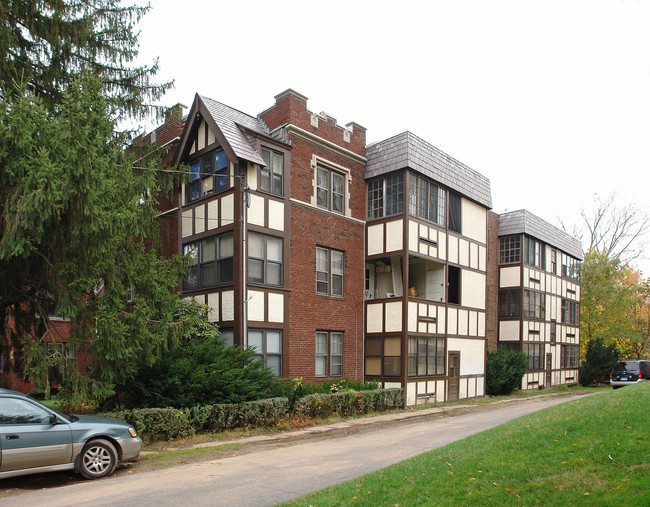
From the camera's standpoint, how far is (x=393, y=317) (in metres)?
21.6

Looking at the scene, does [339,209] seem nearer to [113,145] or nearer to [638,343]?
[113,145]

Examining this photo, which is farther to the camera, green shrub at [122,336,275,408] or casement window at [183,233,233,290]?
casement window at [183,233,233,290]

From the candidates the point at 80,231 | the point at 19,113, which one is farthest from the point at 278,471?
the point at 19,113

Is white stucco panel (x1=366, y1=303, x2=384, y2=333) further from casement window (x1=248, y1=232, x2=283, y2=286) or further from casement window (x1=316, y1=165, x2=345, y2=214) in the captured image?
casement window (x1=248, y1=232, x2=283, y2=286)

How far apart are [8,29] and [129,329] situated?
23.1ft

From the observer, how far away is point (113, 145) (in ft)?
43.1

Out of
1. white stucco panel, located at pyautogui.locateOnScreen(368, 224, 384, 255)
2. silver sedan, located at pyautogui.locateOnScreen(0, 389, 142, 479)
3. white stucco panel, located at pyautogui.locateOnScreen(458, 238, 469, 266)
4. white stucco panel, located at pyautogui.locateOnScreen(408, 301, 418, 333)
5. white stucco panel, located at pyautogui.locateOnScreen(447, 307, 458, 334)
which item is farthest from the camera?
white stucco panel, located at pyautogui.locateOnScreen(458, 238, 469, 266)

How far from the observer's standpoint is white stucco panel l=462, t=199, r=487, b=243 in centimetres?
2553

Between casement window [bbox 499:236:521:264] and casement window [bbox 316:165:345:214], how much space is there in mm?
15028

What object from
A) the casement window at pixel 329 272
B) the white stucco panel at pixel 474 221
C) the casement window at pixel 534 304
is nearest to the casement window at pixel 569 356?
the casement window at pixel 534 304

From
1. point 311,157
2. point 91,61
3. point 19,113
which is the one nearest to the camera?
point 19,113

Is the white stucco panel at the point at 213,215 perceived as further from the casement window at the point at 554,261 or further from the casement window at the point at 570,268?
the casement window at the point at 570,268

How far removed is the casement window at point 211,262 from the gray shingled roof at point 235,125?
267 centimetres

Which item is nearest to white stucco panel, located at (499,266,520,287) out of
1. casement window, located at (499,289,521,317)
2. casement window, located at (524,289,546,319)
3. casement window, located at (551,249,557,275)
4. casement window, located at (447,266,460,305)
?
casement window, located at (499,289,521,317)
